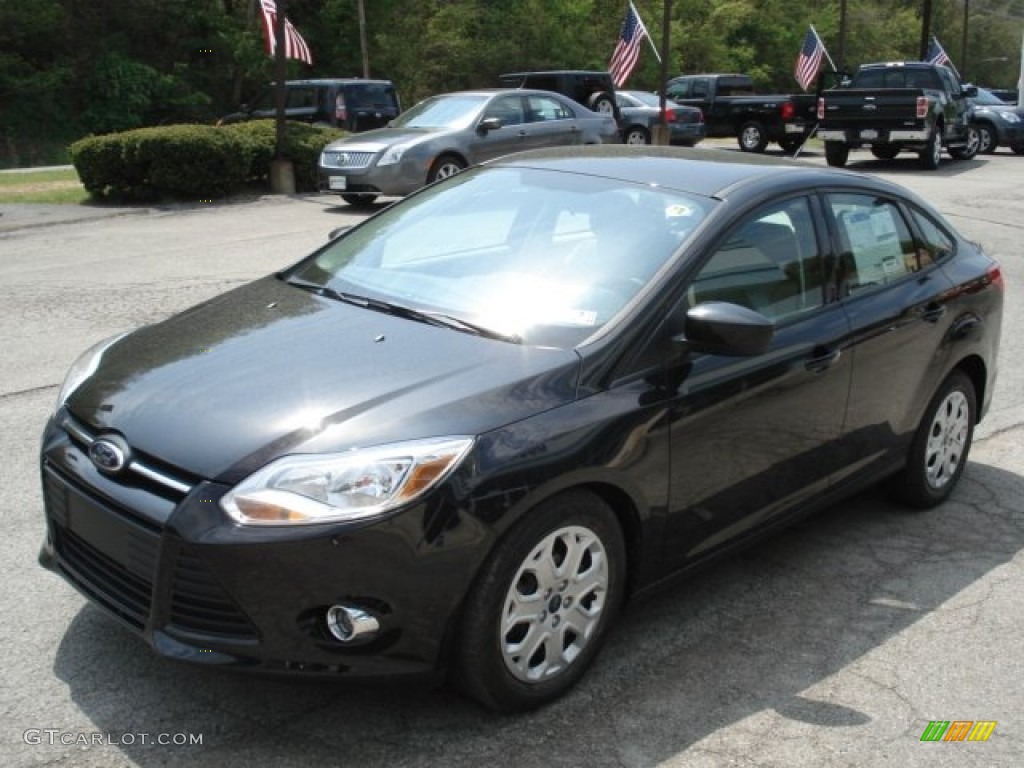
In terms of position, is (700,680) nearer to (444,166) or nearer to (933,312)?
(933,312)

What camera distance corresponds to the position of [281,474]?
287 cm

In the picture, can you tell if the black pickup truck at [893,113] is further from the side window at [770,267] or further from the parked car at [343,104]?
the side window at [770,267]

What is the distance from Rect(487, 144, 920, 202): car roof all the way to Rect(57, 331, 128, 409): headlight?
5.90ft

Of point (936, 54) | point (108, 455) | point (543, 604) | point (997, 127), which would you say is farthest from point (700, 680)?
point (936, 54)

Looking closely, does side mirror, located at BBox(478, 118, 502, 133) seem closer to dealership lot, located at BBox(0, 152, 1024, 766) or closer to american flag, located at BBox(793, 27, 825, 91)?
dealership lot, located at BBox(0, 152, 1024, 766)

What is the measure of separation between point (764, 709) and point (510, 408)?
121cm

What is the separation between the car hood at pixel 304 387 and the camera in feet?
9.75

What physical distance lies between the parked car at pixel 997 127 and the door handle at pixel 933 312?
24.4m

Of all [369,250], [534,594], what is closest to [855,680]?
[534,594]

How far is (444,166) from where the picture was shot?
15.2 m

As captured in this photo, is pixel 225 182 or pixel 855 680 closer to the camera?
pixel 855 680

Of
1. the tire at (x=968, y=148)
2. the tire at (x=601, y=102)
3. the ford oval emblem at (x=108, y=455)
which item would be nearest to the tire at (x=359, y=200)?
the tire at (x=601, y=102)

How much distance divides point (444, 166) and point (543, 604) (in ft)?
41.3

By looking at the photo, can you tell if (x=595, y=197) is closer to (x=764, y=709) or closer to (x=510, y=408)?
(x=510, y=408)
